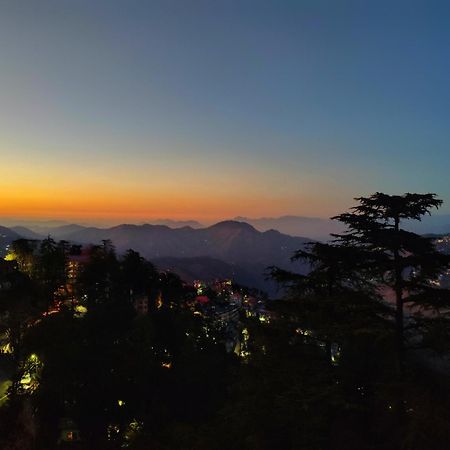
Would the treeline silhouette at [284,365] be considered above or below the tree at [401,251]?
below

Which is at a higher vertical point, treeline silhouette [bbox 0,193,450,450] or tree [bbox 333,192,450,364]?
tree [bbox 333,192,450,364]

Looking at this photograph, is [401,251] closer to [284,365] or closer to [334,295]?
[334,295]

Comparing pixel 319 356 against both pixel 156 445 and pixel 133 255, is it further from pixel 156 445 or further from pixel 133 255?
pixel 133 255

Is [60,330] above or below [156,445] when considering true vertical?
above

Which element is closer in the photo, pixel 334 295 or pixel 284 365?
pixel 334 295

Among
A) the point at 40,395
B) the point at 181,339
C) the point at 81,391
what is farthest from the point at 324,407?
the point at 181,339

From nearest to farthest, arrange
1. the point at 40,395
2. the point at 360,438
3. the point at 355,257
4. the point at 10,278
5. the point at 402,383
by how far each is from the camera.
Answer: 1. the point at 402,383
2. the point at 355,257
3. the point at 360,438
4. the point at 40,395
5. the point at 10,278

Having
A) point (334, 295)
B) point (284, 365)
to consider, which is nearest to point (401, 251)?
point (334, 295)

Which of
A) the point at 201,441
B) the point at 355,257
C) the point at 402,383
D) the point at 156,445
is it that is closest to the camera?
the point at 402,383
